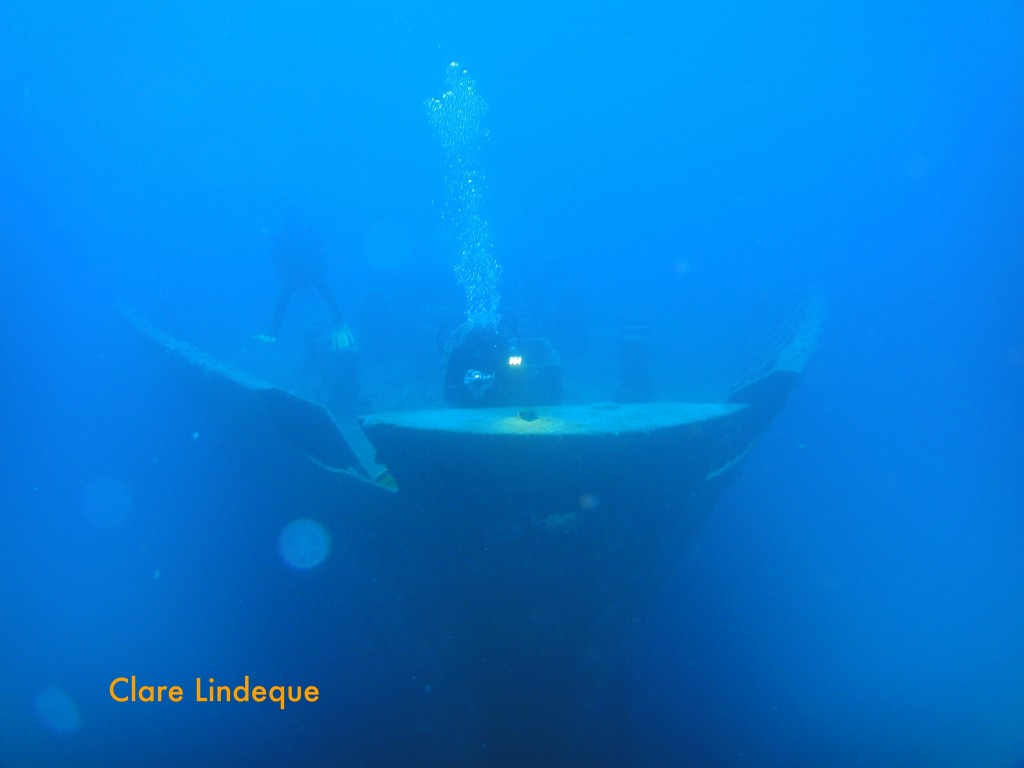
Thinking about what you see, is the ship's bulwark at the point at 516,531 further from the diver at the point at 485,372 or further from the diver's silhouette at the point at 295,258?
the diver's silhouette at the point at 295,258

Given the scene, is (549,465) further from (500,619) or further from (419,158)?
(419,158)

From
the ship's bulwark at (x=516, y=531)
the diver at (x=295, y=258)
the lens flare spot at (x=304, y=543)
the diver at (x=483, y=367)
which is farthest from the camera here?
the diver at (x=295, y=258)

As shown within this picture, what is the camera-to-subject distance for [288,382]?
988 centimetres

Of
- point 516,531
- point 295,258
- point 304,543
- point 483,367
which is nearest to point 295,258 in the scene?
point 295,258

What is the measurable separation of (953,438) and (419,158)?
72.3m

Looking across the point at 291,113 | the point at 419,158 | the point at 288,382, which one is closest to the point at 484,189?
the point at 419,158

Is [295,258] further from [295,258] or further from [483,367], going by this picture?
[483,367]

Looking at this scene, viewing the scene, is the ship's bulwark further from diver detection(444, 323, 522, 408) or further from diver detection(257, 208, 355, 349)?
diver detection(257, 208, 355, 349)

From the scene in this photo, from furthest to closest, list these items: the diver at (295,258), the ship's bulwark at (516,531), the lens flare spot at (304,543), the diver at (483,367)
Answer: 1. the diver at (295,258)
2. the diver at (483,367)
3. the lens flare spot at (304,543)
4. the ship's bulwark at (516,531)

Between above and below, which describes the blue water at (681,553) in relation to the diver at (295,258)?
below

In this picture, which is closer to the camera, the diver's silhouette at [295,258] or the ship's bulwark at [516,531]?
the ship's bulwark at [516,531]

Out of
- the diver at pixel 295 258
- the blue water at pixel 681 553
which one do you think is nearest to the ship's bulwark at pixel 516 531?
the blue water at pixel 681 553

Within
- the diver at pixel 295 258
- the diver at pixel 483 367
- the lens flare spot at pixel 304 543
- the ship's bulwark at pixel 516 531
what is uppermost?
the diver at pixel 295 258

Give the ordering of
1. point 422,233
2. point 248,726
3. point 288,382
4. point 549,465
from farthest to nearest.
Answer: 1. point 422,233
2. point 288,382
3. point 248,726
4. point 549,465
